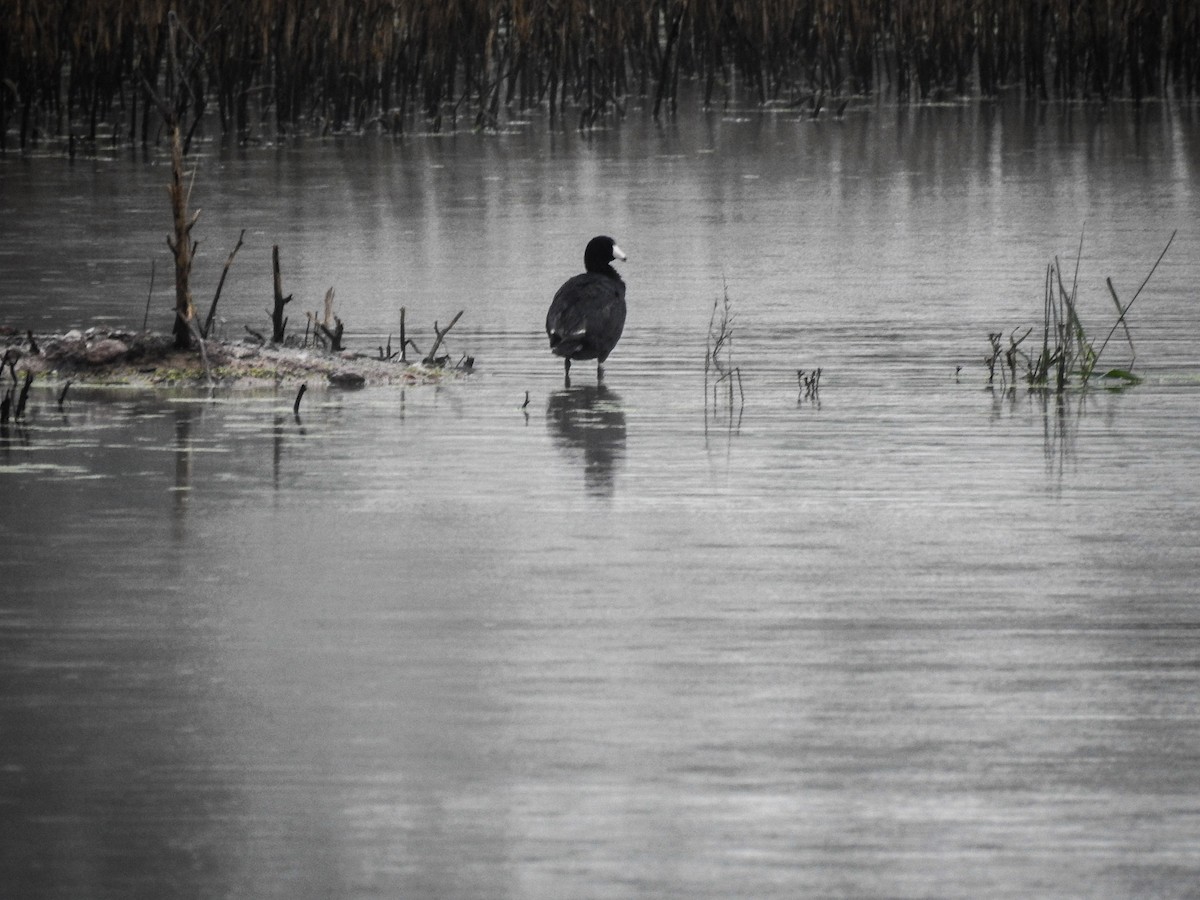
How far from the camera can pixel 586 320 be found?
8273mm

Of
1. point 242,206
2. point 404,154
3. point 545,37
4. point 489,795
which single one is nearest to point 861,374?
point 489,795

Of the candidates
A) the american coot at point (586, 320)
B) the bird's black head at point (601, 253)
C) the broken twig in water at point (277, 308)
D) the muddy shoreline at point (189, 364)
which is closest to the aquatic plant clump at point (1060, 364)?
the american coot at point (586, 320)

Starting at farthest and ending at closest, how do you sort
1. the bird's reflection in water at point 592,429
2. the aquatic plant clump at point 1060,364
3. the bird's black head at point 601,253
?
the bird's black head at point 601,253 < the aquatic plant clump at point 1060,364 < the bird's reflection in water at point 592,429

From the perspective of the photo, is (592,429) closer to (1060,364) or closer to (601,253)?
(1060,364)

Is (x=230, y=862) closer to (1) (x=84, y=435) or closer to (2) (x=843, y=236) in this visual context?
(1) (x=84, y=435)

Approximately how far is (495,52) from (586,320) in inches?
624

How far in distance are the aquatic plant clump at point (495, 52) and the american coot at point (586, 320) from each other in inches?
417

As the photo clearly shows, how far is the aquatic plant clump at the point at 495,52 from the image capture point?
65.0 feet

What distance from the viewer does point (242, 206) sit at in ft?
50.6

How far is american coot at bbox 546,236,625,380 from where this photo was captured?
824 centimetres

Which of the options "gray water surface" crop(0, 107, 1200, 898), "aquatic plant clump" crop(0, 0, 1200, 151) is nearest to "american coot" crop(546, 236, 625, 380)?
"gray water surface" crop(0, 107, 1200, 898)

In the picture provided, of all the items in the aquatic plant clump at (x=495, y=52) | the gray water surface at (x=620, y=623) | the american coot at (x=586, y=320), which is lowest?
the gray water surface at (x=620, y=623)

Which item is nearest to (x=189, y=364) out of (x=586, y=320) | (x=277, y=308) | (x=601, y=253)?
(x=277, y=308)

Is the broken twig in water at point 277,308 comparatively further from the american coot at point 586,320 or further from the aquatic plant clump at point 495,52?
the aquatic plant clump at point 495,52
